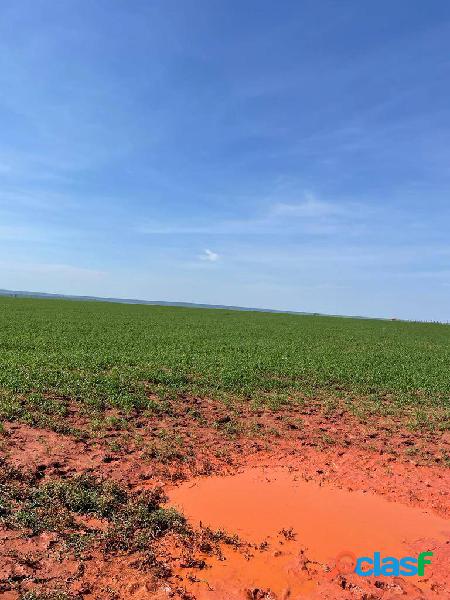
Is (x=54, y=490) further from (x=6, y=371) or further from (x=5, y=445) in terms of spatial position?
(x=6, y=371)

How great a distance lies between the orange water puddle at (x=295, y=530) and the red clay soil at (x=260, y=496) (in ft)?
0.08

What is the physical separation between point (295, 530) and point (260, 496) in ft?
4.87

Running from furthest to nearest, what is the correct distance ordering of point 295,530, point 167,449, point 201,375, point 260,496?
point 201,375 < point 167,449 < point 260,496 < point 295,530

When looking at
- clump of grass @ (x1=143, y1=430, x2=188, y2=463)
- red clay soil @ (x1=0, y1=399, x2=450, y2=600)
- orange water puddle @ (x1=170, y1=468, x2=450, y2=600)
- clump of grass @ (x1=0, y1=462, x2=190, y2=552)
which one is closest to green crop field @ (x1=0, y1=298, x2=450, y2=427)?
red clay soil @ (x1=0, y1=399, x2=450, y2=600)

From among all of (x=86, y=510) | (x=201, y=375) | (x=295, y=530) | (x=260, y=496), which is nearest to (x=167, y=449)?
(x=260, y=496)

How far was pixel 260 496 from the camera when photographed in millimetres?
9594

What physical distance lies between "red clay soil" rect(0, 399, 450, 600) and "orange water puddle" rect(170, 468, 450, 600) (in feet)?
0.08

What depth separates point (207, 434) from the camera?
44.7 ft

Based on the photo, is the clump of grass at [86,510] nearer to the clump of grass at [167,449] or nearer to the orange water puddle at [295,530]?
the orange water puddle at [295,530]

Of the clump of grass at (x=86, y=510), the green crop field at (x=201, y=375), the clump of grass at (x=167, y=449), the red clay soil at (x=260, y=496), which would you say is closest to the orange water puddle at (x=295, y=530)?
the red clay soil at (x=260, y=496)

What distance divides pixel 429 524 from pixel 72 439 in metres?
9.25

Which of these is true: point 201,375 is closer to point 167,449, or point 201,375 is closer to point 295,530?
point 167,449

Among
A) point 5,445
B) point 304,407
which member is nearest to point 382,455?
point 304,407

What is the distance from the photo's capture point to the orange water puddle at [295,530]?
6.56 metres
